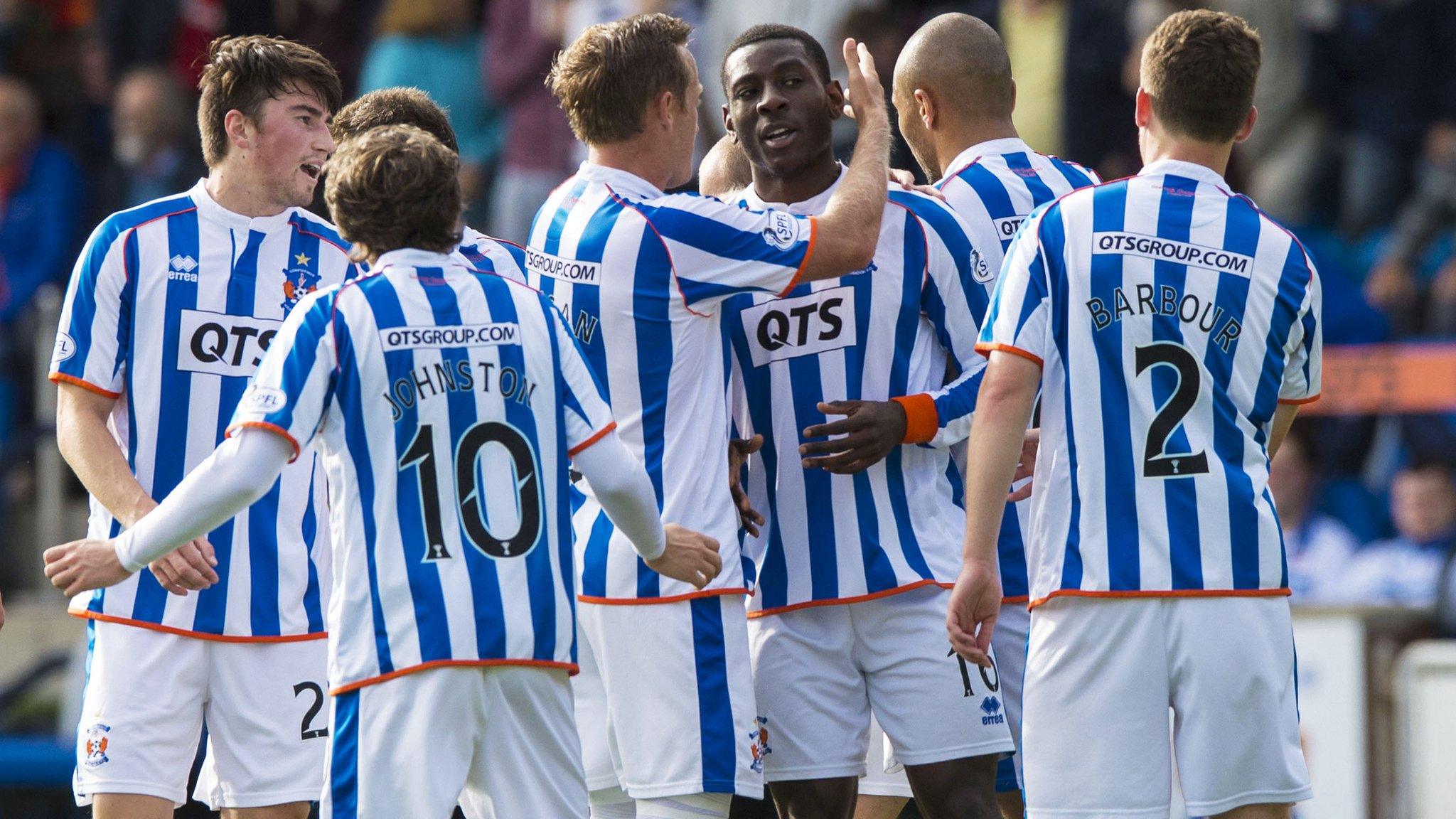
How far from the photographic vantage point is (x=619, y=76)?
188 inches

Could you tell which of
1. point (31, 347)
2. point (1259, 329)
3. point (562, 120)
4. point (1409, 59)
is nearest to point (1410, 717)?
point (1409, 59)

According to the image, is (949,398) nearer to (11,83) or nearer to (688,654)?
(688,654)

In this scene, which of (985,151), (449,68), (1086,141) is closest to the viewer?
(985,151)

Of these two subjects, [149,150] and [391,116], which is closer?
[391,116]

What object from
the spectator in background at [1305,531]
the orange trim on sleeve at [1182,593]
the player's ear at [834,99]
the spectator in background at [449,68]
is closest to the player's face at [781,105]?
the player's ear at [834,99]

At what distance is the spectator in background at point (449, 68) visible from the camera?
1180 centimetres

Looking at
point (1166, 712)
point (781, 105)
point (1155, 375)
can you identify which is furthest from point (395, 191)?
point (1166, 712)

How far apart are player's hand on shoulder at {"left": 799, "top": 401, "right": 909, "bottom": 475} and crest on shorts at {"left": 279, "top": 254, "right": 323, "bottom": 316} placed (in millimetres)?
1369

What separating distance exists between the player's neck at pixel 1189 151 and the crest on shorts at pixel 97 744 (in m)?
2.86

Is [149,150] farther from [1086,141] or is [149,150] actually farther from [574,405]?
[574,405]

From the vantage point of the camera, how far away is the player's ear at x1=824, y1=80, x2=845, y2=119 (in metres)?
4.97

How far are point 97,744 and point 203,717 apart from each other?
0.99 ft

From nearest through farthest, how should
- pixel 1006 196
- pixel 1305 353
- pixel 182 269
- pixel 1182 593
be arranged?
1. pixel 1182 593
2. pixel 1305 353
3. pixel 182 269
4. pixel 1006 196

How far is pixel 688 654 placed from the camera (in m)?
4.60
